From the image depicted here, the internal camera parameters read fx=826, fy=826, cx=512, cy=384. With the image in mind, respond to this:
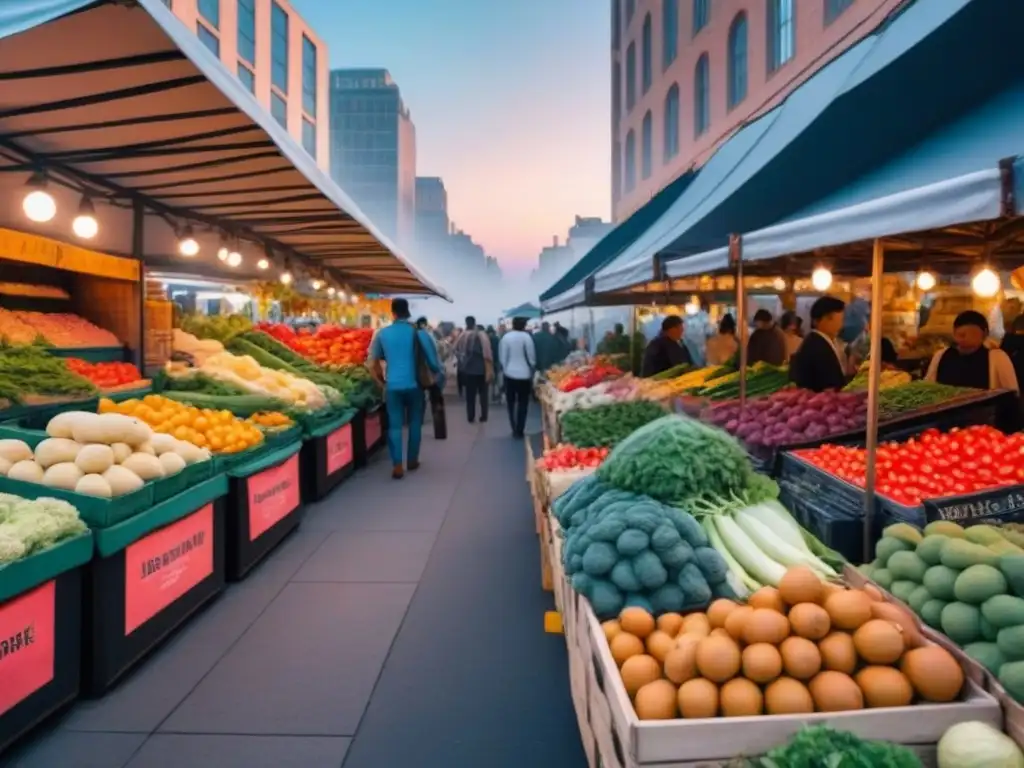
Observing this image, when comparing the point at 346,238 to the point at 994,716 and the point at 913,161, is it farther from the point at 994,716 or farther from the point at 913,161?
the point at 994,716

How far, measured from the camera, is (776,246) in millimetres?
3922

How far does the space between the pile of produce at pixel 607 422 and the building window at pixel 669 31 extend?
82.1ft

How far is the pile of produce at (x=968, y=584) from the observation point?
7.72ft

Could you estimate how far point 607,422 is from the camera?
6.46 metres

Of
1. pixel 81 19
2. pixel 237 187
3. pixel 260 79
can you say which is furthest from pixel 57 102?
pixel 260 79

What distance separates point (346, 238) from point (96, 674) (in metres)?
9.06

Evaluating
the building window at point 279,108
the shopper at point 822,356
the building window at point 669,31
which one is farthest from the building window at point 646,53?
the shopper at point 822,356

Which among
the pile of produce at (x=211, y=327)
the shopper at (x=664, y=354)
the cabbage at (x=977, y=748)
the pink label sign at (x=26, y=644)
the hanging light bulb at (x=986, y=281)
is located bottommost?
the pink label sign at (x=26, y=644)

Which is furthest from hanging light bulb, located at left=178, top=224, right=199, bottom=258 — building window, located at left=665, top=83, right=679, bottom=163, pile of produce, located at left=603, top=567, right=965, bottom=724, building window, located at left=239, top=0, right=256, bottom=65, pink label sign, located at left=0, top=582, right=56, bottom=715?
building window, located at left=239, top=0, right=256, bottom=65

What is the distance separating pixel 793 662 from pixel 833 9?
56.9 ft

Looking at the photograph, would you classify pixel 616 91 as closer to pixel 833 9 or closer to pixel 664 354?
pixel 833 9

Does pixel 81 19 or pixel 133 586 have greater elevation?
pixel 81 19

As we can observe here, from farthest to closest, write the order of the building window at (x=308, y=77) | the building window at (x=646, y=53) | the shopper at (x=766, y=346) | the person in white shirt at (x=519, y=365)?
the building window at (x=308, y=77), the building window at (x=646, y=53), the person in white shirt at (x=519, y=365), the shopper at (x=766, y=346)

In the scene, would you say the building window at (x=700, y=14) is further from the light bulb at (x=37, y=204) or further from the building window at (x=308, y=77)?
the building window at (x=308, y=77)
